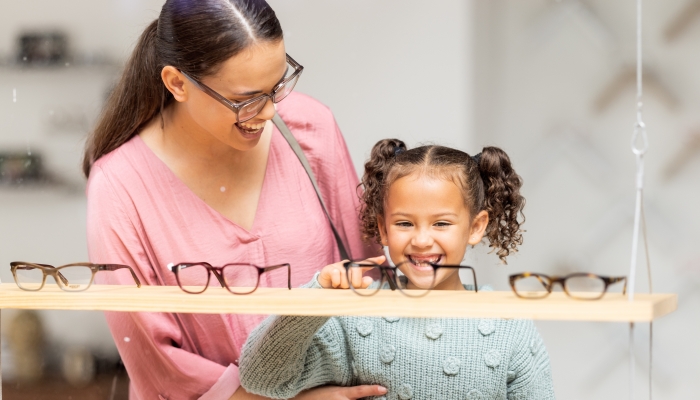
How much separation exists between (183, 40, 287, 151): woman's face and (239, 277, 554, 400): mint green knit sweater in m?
0.25

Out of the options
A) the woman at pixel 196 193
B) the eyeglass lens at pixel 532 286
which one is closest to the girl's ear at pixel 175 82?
the woman at pixel 196 193

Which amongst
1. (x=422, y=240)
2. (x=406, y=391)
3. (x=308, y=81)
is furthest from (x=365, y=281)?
(x=308, y=81)

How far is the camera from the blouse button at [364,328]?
44.9 inches

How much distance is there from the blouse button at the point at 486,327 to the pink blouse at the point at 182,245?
30 centimetres

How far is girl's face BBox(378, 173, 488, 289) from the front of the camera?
3.50 ft

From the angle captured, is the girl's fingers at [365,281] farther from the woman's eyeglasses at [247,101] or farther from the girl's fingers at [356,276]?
the woman's eyeglasses at [247,101]

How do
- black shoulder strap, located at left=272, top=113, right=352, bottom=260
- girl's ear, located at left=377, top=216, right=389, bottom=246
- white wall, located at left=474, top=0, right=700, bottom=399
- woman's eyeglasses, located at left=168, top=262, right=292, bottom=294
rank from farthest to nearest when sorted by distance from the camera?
white wall, located at left=474, top=0, right=700, bottom=399
black shoulder strap, located at left=272, top=113, right=352, bottom=260
girl's ear, located at left=377, top=216, right=389, bottom=246
woman's eyeglasses, located at left=168, top=262, right=292, bottom=294

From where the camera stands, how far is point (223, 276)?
96 cm

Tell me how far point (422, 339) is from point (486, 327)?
0.09 metres

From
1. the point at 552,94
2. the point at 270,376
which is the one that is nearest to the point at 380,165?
the point at 270,376

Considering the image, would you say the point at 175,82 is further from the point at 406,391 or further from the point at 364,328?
the point at 406,391

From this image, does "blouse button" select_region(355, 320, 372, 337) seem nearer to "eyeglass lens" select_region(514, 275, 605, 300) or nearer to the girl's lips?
the girl's lips

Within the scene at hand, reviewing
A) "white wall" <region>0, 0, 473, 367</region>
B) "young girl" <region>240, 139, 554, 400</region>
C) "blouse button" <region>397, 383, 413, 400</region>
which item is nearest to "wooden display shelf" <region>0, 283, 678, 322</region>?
"young girl" <region>240, 139, 554, 400</region>

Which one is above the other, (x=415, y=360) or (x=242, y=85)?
(x=242, y=85)
